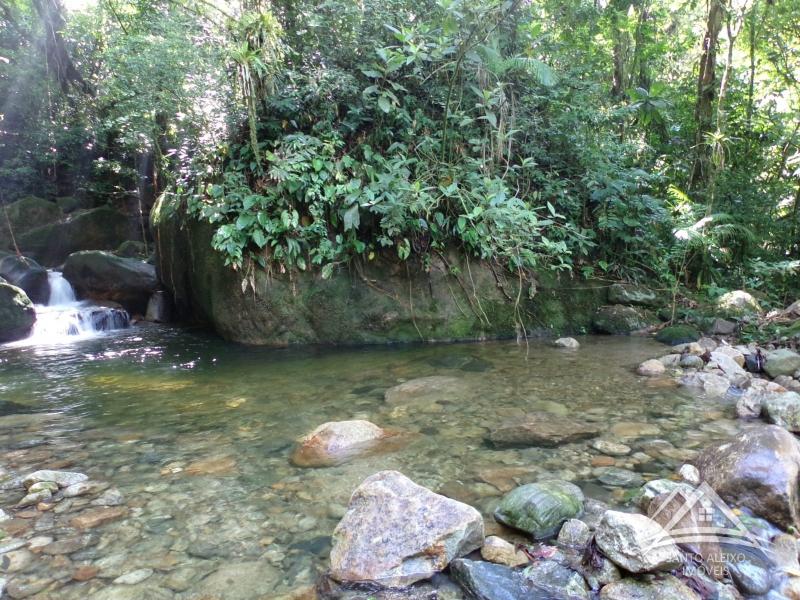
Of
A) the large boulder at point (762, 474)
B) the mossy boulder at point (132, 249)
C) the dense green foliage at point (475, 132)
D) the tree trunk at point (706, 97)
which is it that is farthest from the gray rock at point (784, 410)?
the mossy boulder at point (132, 249)

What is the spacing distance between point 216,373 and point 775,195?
1028 cm

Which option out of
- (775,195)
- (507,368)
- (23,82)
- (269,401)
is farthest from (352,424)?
(23,82)

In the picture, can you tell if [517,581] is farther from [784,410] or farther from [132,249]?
[132,249]

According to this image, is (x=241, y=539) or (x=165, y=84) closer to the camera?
(x=241, y=539)

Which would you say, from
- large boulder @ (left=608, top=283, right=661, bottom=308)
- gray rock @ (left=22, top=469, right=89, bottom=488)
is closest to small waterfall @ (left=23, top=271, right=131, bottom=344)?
gray rock @ (left=22, top=469, right=89, bottom=488)

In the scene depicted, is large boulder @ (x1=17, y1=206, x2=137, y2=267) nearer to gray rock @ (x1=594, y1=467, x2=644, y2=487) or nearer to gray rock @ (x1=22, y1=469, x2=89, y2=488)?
gray rock @ (x1=22, y1=469, x2=89, y2=488)

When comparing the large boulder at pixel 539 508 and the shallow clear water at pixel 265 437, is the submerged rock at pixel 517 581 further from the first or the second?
the shallow clear water at pixel 265 437

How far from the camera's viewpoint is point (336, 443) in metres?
3.50

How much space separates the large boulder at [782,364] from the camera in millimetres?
5026

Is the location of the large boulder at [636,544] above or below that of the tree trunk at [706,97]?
below

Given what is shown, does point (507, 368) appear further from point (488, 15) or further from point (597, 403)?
point (488, 15)

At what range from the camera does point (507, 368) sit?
222 inches

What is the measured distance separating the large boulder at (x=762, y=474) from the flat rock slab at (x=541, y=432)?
3.01 ft

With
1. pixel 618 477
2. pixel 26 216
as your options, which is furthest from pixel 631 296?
pixel 26 216
